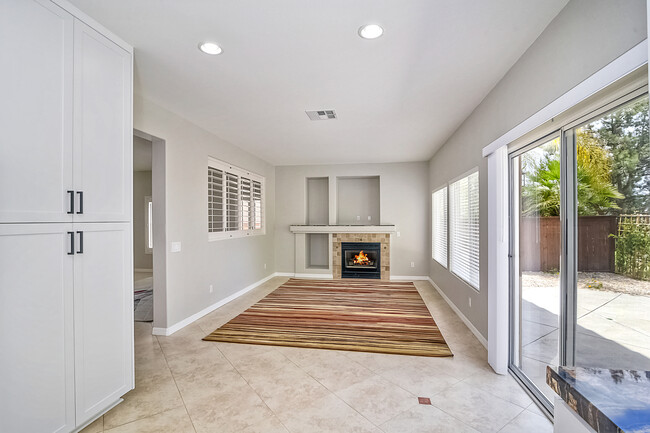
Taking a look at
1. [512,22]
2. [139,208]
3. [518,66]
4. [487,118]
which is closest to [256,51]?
[512,22]

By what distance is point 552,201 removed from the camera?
208cm

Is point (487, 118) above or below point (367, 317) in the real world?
above

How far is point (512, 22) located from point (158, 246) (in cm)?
381

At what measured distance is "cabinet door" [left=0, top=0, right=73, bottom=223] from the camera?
1520 millimetres

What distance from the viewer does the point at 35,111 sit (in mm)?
1641

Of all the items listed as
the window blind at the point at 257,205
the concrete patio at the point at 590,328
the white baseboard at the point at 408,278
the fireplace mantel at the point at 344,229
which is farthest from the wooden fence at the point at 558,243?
the window blind at the point at 257,205

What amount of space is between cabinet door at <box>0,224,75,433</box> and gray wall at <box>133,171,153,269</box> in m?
6.69

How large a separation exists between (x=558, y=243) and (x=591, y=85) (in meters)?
0.96

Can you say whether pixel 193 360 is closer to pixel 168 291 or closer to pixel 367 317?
pixel 168 291

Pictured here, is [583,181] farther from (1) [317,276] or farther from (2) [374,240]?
(1) [317,276]

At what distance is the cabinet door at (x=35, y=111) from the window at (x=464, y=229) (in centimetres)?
371

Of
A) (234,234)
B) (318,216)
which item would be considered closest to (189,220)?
(234,234)

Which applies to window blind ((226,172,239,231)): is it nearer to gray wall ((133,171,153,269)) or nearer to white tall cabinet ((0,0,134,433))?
white tall cabinet ((0,0,134,433))

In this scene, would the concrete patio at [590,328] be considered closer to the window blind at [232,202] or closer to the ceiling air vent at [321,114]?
the ceiling air vent at [321,114]
